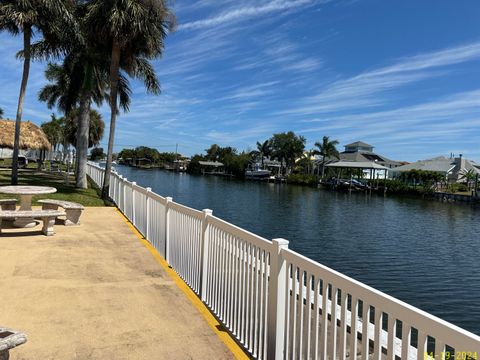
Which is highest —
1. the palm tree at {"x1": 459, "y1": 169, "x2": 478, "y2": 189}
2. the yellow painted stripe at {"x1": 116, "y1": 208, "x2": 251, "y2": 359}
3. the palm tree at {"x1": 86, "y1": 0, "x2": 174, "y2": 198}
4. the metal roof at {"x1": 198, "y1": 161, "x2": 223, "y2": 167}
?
the palm tree at {"x1": 86, "y1": 0, "x2": 174, "y2": 198}

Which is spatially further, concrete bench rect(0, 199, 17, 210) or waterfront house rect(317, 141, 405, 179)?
waterfront house rect(317, 141, 405, 179)

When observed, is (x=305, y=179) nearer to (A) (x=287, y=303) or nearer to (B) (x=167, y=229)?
(B) (x=167, y=229)

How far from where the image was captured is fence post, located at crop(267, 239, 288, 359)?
332 cm

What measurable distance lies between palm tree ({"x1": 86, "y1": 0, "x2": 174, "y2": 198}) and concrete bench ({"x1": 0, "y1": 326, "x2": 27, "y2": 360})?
14.6m

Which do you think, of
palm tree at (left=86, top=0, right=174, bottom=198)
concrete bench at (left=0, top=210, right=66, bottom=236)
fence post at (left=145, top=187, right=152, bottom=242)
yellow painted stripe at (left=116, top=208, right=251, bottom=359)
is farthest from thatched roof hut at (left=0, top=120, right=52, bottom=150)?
yellow painted stripe at (left=116, top=208, right=251, bottom=359)

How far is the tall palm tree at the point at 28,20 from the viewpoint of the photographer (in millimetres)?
16844

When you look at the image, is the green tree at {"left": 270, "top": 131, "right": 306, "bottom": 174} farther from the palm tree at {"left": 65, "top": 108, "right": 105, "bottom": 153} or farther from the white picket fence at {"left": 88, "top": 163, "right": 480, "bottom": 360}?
the white picket fence at {"left": 88, "top": 163, "right": 480, "bottom": 360}

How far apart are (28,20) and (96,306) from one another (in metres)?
17.1

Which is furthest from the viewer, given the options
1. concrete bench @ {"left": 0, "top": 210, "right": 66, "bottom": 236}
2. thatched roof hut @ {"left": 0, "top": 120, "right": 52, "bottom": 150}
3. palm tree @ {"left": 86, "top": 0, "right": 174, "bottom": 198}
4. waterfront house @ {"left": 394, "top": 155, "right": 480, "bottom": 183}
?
waterfront house @ {"left": 394, "top": 155, "right": 480, "bottom": 183}

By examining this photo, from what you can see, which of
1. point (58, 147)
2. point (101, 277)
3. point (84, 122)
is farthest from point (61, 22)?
point (58, 147)

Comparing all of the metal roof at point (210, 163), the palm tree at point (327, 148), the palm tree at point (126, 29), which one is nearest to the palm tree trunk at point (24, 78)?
the palm tree at point (126, 29)

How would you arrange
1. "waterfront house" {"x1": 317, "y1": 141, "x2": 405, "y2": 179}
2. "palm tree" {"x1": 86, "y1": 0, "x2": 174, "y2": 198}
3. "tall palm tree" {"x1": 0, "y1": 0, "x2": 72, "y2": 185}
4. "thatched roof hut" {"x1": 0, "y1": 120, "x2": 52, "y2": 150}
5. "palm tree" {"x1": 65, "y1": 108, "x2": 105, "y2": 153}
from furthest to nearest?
A: "waterfront house" {"x1": 317, "y1": 141, "x2": 405, "y2": 179}
"palm tree" {"x1": 65, "y1": 108, "x2": 105, "y2": 153}
"thatched roof hut" {"x1": 0, "y1": 120, "x2": 52, "y2": 150}
"tall palm tree" {"x1": 0, "y1": 0, "x2": 72, "y2": 185}
"palm tree" {"x1": 86, "y1": 0, "x2": 174, "y2": 198}

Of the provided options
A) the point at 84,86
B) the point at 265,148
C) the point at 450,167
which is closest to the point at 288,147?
the point at 265,148

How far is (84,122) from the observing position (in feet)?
65.4
